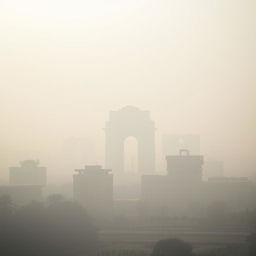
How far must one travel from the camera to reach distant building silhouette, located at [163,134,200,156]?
129 metres

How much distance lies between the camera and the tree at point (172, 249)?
26.9 meters

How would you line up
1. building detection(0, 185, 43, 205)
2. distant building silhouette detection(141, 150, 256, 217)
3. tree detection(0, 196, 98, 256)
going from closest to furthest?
tree detection(0, 196, 98, 256)
building detection(0, 185, 43, 205)
distant building silhouette detection(141, 150, 256, 217)

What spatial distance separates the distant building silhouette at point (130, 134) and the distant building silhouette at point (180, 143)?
14.5 meters

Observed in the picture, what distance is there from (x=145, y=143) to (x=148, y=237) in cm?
7961

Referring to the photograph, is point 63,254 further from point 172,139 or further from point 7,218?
point 172,139

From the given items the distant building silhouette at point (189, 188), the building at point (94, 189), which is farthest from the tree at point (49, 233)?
the distant building silhouette at point (189, 188)

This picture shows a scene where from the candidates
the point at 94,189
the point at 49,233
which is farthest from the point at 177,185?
the point at 49,233

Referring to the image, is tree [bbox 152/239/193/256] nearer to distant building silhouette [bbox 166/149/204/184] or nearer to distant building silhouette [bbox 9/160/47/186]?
distant building silhouette [bbox 166/149/204/184]

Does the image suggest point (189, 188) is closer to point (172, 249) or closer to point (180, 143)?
point (172, 249)

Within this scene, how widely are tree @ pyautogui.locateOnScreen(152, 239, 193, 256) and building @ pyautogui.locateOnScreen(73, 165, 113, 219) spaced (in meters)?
22.1

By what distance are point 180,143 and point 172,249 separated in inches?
4093

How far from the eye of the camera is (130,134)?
11256 centimetres

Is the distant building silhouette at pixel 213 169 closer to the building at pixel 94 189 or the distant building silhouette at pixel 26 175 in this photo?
the distant building silhouette at pixel 26 175

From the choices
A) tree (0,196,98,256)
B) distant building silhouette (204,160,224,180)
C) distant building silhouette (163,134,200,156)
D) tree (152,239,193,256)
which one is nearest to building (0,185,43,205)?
tree (0,196,98,256)
